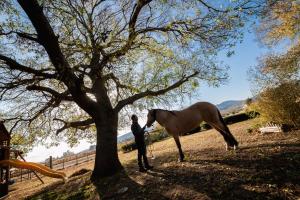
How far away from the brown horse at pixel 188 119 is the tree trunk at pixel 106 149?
2.13m

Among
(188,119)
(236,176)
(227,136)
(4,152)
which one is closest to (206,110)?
(188,119)

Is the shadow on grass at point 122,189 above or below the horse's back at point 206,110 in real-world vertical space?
below

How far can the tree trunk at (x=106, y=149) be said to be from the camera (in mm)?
10734

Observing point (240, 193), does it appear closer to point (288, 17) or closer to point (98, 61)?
point (98, 61)

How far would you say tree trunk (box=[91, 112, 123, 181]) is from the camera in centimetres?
1073

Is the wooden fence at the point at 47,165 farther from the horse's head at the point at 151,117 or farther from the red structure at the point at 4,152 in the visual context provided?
the horse's head at the point at 151,117

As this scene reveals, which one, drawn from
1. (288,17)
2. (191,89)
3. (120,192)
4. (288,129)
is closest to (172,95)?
(191,89)

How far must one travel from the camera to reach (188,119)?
419 inches

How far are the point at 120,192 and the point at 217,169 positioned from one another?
3172 millimetres

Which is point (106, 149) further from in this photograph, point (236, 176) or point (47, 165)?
point (47, 165)

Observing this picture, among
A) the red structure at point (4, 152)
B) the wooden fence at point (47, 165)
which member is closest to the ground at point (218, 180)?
the red structure at point (4, 152)

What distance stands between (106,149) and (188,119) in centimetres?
391

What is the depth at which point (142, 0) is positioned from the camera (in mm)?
11703

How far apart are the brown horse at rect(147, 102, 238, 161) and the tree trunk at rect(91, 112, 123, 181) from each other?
2129 mm
